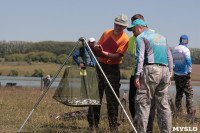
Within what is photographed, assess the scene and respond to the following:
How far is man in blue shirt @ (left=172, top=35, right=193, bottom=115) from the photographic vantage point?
7786 mm

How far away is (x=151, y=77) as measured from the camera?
4613 millimetres

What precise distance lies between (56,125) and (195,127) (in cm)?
253

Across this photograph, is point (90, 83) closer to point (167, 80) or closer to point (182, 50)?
point (167, 80)

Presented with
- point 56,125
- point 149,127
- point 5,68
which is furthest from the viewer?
point 5,68

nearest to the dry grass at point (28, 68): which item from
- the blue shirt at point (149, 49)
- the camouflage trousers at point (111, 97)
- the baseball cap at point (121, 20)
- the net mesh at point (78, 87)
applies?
the camouflage trousers at point (111, 97)

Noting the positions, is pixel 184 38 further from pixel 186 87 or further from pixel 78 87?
pixel 78 87

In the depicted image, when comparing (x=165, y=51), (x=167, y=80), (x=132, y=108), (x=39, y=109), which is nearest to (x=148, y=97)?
(x=167, y=80)

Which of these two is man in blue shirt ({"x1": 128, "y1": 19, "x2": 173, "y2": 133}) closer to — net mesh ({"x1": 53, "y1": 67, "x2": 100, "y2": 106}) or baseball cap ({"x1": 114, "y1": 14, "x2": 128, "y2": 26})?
baseball cap ({"x1": 114, "y1": 14, "x2": 128, "y2": 26})

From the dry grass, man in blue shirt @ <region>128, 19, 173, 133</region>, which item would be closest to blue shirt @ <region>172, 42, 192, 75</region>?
man in blue shirt @ <region>128, 19, 173, 133</region>

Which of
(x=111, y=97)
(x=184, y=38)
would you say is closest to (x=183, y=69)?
(x=184, y=38)

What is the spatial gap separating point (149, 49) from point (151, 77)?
1.29ft

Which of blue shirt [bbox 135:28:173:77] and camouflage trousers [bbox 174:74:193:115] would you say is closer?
blue shirt [bbox 135:28:173:77]

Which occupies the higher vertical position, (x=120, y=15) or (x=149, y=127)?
(x=120, y=15)

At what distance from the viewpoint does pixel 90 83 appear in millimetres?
5602
